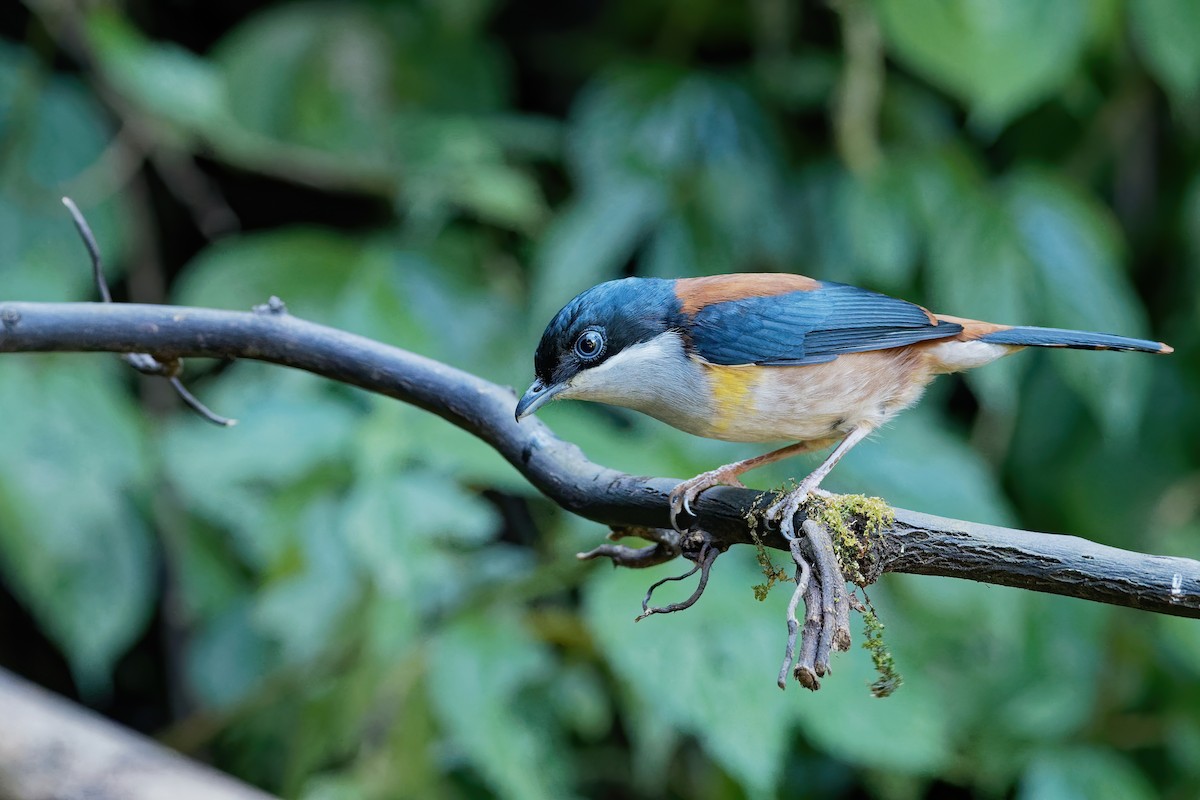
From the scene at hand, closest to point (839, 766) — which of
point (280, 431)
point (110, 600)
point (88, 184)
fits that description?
point (280, 431)

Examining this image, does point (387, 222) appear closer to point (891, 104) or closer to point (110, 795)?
point (891, 104)

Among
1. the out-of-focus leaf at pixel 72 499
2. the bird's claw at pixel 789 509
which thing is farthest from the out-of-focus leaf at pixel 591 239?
the bird's claw at pixel 789 509

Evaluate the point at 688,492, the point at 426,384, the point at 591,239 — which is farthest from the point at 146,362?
the point at 591,239

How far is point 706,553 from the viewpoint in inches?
63.4

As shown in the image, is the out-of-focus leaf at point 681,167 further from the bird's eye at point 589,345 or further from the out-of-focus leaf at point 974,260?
the bird's eye at point 589,345

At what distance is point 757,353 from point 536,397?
36 cm

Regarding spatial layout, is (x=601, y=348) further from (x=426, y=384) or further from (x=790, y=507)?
(x=790, y=507)

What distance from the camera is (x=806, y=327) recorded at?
1.93 m

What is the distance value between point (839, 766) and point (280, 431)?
83.4 inches

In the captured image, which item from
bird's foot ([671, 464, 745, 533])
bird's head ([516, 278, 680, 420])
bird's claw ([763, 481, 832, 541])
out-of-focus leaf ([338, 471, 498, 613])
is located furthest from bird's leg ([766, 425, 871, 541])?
out-of-focus leaf ([338, 471, 498, 613])

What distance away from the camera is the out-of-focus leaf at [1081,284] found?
11.4ft

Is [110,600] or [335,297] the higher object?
[335,297]

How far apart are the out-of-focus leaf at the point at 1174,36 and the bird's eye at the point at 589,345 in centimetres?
256

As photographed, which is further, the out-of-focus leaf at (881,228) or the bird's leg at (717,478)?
the out-of-focus leaf at (881,228)
